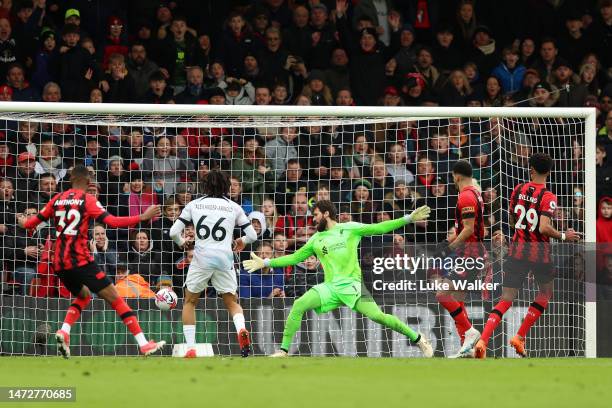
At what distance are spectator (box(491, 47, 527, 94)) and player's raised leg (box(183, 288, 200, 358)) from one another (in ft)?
26.1

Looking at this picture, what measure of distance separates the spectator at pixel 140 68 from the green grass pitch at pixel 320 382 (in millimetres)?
6763

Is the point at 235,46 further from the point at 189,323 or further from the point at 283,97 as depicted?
the point at 189,323

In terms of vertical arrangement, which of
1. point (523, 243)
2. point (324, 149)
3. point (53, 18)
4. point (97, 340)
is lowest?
point (97, 340)

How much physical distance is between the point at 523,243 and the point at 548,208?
557mm

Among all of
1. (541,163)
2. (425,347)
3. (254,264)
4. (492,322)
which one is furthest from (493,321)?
(254,264)

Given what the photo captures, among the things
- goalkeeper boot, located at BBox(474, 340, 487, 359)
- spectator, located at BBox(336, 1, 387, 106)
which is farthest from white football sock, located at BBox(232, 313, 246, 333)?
spectator, located at BBox(336, 1, 387, 106)

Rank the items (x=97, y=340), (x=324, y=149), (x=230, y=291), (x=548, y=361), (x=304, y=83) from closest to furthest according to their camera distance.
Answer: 1. (x=548, y=361)
2. (x=230, y=291)
3. (x=97, y=340)
4. (x=324, y=149)
5. (x=304, y=83)

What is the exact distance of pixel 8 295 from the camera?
15930 millimetres

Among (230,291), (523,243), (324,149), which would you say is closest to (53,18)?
(324,149)

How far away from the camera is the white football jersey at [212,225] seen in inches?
551

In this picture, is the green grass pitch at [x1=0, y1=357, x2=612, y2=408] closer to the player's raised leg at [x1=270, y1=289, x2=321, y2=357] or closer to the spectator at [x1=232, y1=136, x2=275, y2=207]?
the player's raised leg at [x1=270, y1=289, x2=321, y2=357]

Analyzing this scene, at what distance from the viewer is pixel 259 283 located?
16.6 metres

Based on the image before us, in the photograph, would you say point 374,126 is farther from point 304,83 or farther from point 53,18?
point 53,18

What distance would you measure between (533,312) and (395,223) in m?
1.87
